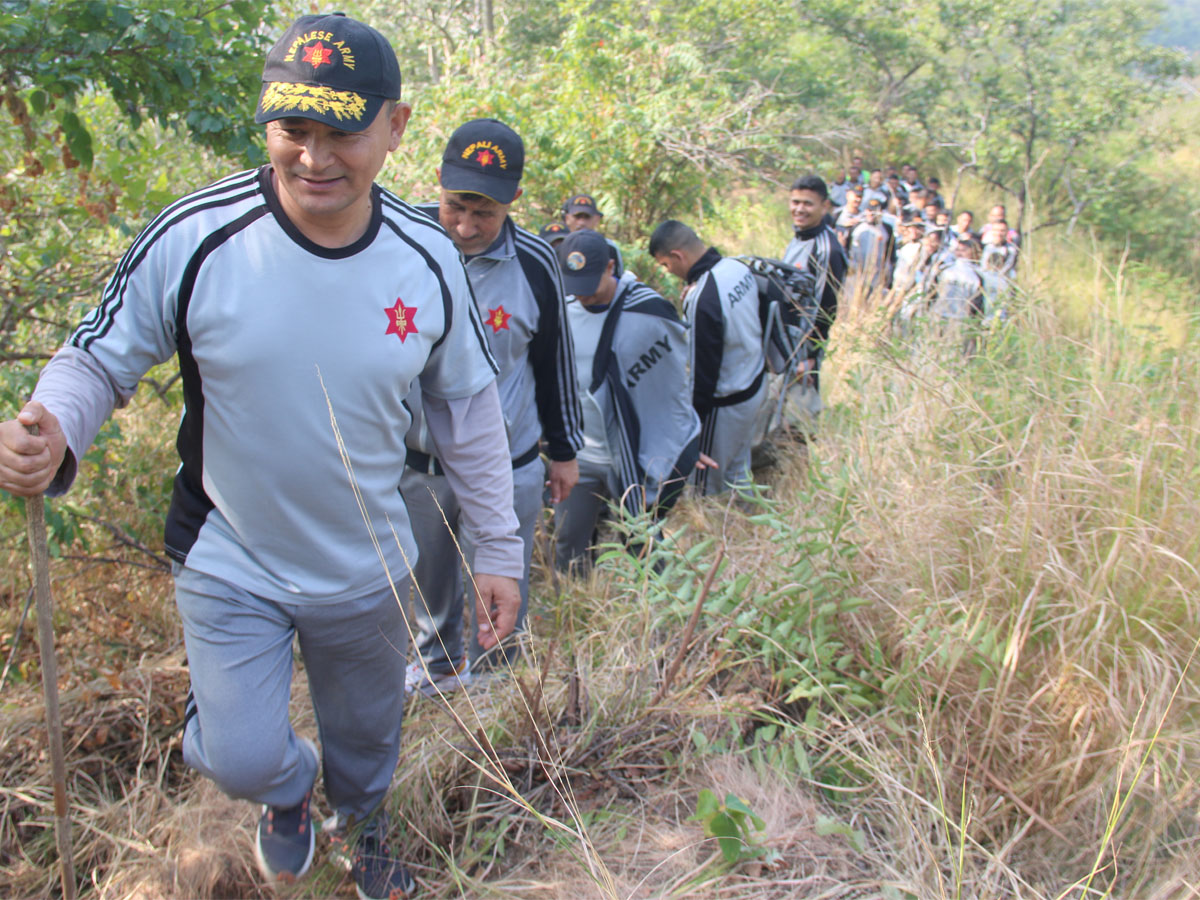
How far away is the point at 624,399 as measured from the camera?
13.4 ft

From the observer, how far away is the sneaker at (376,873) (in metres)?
2.31

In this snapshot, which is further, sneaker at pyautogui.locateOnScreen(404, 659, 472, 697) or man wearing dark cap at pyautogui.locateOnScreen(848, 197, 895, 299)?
man wearing dark cap at pyautogui.locateOnScreen(848, 197, 895, 299)

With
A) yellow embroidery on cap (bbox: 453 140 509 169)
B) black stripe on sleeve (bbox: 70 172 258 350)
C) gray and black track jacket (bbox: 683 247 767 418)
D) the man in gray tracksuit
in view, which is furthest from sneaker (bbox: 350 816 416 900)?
gray and black track jacket (bbox: 683 247 767 418)

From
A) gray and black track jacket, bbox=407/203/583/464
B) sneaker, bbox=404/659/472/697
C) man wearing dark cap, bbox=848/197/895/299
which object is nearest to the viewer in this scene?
gray and black track jacket, bbox=407/203/583/464

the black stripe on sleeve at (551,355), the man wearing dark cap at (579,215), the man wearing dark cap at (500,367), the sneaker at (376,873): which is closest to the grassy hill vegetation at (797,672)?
the sneaker at (376,873)

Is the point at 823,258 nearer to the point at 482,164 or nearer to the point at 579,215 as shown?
the point at 579,215

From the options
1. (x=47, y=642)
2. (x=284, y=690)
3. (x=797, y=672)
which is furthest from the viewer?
(x=797, y=672)

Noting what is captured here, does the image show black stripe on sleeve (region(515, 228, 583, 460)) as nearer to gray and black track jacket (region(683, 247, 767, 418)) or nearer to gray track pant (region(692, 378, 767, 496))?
gray and black track jacket (region(683, 247, 767, 418))

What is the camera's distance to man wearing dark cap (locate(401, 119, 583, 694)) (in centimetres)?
308

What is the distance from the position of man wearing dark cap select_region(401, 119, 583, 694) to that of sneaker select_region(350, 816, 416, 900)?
2.14 ft

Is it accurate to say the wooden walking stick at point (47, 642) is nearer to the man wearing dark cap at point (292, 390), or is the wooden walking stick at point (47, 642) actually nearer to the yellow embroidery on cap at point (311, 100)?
the man wearing dark cap at point (292, 390)

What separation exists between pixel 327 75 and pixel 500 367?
4.37 ft

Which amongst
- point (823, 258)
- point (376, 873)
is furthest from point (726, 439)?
point (376, 873)

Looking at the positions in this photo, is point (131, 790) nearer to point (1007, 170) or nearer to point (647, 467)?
point (647, 467)
